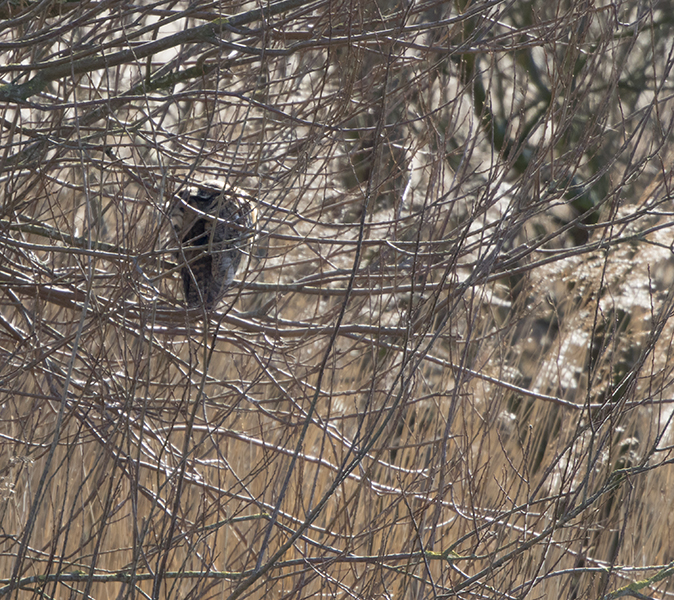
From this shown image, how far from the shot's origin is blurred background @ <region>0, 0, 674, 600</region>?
140 centimetres

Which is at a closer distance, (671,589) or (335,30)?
(335,30)

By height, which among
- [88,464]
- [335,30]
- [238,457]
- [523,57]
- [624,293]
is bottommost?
[88,464]

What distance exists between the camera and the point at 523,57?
19.0 ft

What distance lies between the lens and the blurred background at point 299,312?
4.58ft

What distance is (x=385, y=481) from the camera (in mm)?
3164

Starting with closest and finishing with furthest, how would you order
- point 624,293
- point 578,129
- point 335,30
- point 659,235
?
point 335,30, point 659,235, point 624,293, point 578,129

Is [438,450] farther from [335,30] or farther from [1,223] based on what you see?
[1,223]

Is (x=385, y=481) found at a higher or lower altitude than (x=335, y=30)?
lower

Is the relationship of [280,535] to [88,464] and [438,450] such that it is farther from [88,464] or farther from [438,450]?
[88,464]

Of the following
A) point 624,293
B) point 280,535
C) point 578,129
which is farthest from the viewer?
point 578,129

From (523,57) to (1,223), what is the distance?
508 centimetres

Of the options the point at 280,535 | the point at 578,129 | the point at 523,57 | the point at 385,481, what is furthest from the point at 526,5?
the point at 280,535

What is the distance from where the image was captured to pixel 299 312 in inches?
154

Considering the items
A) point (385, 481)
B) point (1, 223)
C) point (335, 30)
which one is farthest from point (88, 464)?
point (335, 30)
